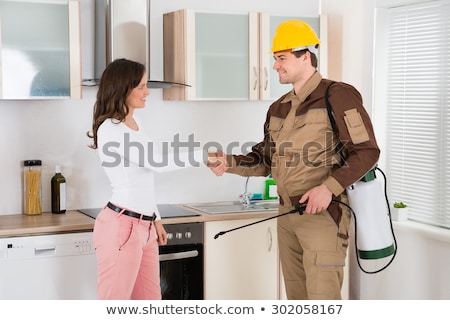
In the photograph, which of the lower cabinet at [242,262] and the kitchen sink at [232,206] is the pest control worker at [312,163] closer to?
the lower cabinet at [242,262]

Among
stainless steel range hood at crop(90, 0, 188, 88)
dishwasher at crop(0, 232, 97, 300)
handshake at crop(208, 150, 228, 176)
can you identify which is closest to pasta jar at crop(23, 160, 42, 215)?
dishwasher at crop(0, 232, 97, 300)

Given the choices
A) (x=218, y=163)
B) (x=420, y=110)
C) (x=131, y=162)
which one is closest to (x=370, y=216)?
(x=218, y=163)

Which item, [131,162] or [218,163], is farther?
[218,163]

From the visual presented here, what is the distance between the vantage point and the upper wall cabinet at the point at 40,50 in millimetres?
3844

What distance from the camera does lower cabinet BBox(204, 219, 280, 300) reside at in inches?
168

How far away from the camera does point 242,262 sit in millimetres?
4367

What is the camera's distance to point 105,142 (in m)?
3.36

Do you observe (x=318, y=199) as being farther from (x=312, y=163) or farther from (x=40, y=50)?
(x=40, y=50)

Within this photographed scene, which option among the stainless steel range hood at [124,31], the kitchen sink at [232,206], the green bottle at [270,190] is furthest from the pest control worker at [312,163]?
the green bottle at [270,190]

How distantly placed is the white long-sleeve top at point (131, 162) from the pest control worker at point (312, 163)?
1.73 ft

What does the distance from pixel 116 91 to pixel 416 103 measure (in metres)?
1.94

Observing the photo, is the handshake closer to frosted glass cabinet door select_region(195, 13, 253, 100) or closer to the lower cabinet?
the lower cabinet
